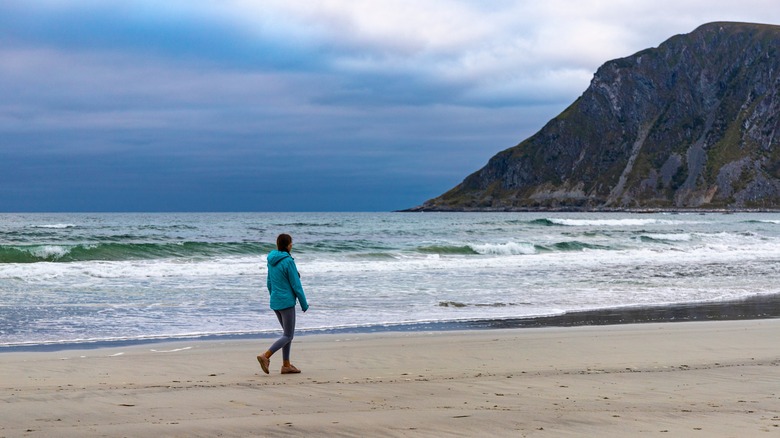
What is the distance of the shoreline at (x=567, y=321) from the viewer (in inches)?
428

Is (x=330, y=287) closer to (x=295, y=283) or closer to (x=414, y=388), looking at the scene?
(x=295, y=283)

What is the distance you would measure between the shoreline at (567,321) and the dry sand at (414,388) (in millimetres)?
649

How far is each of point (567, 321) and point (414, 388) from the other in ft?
22.2

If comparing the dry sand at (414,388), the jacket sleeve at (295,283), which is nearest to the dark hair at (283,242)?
the jacket sleeve at (295,283)

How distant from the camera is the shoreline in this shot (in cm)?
1088

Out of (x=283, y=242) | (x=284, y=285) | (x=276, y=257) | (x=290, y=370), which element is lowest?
(x=290, y=370)

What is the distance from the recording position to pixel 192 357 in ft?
30.9

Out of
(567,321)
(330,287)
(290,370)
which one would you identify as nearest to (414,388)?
(290,370)

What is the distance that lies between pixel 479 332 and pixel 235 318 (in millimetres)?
4297

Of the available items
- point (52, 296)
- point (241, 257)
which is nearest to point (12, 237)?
point (241, 257)

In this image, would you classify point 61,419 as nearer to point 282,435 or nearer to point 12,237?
point 282,435

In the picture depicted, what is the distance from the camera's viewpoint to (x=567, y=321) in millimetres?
13477

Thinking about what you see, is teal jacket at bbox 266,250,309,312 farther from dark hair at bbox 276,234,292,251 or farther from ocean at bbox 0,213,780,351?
ocean at bbox 0,213,780,351

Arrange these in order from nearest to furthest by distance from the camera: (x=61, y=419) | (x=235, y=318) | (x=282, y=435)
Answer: (x=282, y=435)
(x=61, y=419)
(x=235, y=318)
